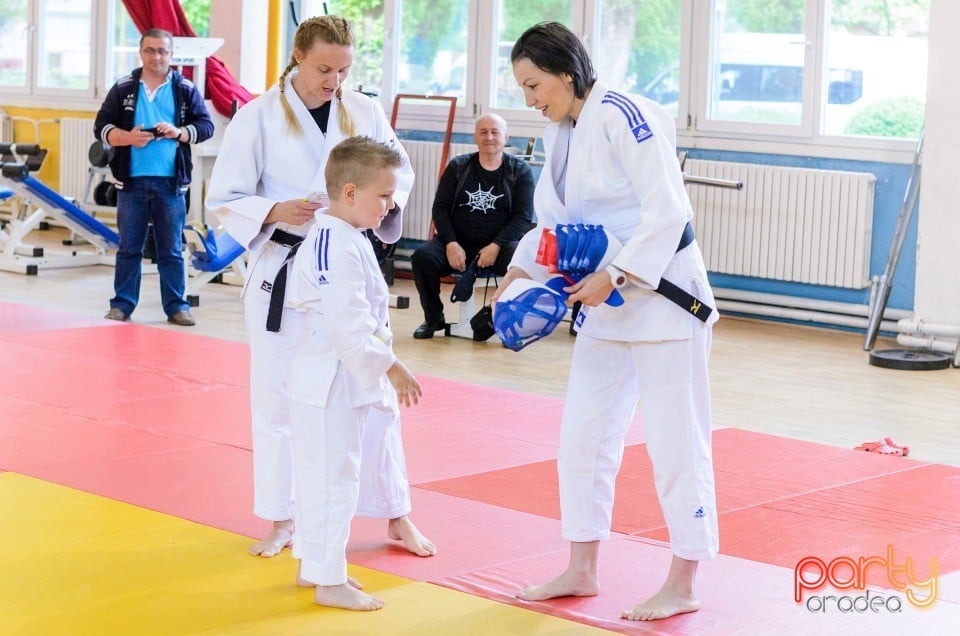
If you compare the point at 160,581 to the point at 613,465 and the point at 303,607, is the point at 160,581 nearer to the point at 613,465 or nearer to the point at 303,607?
the point at 303,607

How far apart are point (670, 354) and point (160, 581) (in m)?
1.24

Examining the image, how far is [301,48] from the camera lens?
3.22m

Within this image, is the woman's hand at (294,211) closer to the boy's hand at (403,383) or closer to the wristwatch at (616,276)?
the boy's hand at (403,383)

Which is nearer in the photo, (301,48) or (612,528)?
(301,48)

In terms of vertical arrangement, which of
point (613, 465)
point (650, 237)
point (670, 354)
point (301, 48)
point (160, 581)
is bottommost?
point (160, 581)

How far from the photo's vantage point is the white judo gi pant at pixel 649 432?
2744 millimetres

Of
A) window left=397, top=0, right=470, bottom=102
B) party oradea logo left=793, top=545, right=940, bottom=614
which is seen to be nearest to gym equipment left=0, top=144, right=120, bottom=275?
window left=397, top=0, right=470, bottom=102

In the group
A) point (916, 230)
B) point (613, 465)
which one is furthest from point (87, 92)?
point (613, 465)

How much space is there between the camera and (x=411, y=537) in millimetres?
3221

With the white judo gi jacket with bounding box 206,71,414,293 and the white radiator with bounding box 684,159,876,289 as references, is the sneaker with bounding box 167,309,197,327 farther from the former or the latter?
the white judo gi jacket with bounding box 206,71,414,293

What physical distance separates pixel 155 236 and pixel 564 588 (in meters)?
4.65

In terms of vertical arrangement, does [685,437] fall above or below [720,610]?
above

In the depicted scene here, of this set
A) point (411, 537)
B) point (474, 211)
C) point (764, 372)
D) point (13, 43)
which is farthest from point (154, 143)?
point (13, 43)

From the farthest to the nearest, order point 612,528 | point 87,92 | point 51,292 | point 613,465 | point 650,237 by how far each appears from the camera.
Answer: point 87,92 < point 51,292 < point 612,528 < point 613,465 < point 650,237
